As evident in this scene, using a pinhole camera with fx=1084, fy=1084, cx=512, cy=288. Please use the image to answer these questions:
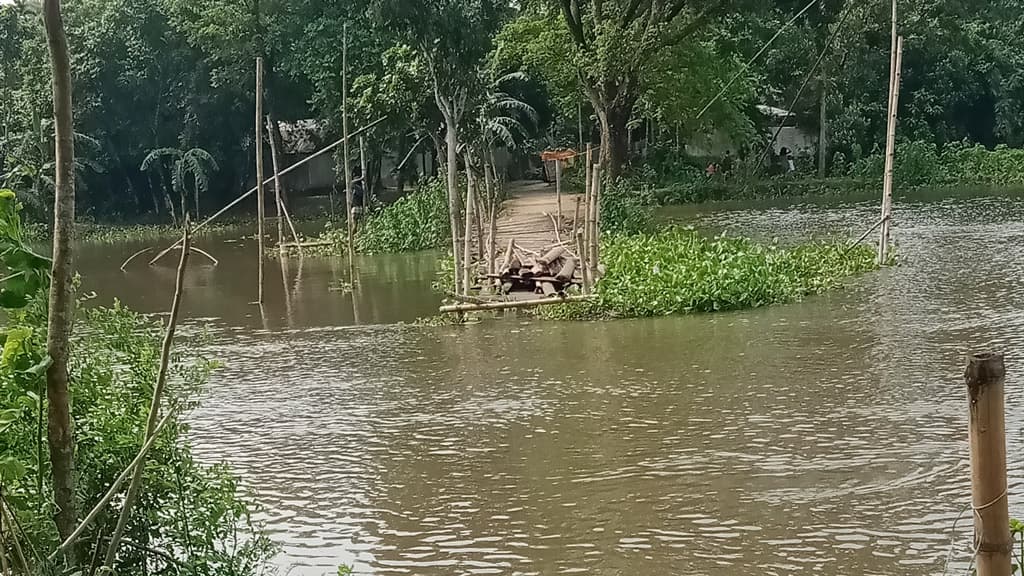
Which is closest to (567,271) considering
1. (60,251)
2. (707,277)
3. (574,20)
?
(707,277)

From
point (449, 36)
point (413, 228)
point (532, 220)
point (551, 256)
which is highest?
point (449, 36)

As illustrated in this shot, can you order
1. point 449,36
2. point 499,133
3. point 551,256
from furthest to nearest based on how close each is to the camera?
1. point 499,133
2. point 449,36
3. point 551,256

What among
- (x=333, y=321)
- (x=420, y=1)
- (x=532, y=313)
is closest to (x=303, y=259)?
(x=420, y=1)

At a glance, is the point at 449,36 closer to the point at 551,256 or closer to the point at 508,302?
the point at 551,256

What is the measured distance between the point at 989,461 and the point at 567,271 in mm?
9950

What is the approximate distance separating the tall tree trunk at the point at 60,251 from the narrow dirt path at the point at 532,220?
1152cm

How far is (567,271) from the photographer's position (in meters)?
13.0

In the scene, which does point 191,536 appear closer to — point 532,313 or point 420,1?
point 532,313

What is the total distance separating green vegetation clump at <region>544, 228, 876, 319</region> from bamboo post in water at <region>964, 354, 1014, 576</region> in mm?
8170

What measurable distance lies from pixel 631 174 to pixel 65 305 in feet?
81.9

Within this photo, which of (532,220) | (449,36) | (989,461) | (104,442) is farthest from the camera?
(532,220)

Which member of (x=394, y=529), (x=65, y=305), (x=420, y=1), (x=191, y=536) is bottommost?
(x=394, y=529)

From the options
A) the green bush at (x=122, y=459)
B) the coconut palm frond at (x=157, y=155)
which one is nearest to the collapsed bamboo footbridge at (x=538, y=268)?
the green bush at (x=122, y=459)

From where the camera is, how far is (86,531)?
13.0ft
